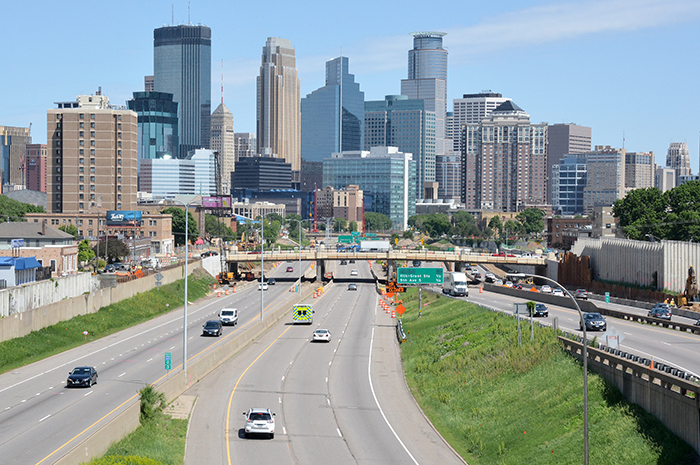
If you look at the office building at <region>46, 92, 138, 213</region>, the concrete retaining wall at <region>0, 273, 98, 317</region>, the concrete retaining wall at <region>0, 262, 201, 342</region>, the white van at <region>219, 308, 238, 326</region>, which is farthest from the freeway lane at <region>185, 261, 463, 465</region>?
the office building at <region>46, 92, 138, 213</region>

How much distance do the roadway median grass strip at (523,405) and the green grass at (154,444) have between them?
43.9ft

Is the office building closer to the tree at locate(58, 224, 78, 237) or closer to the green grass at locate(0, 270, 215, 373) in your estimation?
the tree at locate(58, 224, 78, 237)

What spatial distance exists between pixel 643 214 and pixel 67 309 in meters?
119

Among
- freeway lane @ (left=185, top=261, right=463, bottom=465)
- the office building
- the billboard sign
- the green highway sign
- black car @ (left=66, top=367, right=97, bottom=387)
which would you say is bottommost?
freeway lane @ (left=185, top=261, right=463, bottom=465)

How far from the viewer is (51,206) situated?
18962 cm

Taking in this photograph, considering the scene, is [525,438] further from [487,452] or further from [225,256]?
[225,256]

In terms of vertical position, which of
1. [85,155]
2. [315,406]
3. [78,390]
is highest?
Result: [85,155]

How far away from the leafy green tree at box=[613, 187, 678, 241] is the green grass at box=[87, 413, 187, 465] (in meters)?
122

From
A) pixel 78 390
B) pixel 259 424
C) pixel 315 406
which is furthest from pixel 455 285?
pixel 259 424

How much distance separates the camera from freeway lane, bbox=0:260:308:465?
35.0 meters

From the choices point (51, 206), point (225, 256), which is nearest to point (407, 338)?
point (225, 256)

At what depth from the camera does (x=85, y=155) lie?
18950 cm

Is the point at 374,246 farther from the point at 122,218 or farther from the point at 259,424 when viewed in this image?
the point at 259,424

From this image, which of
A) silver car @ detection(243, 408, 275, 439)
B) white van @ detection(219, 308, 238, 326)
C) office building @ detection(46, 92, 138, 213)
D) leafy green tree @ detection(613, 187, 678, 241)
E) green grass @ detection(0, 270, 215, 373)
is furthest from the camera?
office building @ detection(46, 92, 138, 213)
